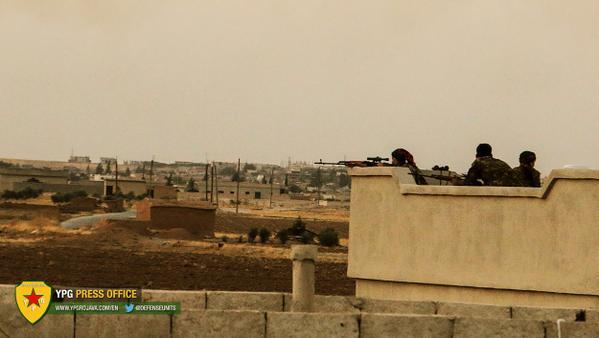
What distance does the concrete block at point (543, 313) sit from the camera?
1223cm

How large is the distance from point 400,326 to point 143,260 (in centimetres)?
3355

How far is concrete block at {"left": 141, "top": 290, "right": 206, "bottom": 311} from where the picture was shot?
1191 centimetres

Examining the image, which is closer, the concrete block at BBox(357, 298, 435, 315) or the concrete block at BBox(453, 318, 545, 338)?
the concrete block at BBox(453, 318, 545, 338)

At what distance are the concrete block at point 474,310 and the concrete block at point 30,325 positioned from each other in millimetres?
3940

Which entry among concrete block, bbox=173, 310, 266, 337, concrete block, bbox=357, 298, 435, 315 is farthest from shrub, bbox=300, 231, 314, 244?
concrete block, bbox=173, 310, 266, 337

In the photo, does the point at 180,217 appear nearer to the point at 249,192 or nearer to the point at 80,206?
the point at 80,206

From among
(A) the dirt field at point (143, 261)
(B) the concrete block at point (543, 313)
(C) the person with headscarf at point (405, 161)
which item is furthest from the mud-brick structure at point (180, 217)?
(B) the concrete block at point (543, 313)

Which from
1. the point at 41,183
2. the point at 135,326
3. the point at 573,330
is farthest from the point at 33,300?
the point at 41,183

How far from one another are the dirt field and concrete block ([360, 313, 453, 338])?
19516mm

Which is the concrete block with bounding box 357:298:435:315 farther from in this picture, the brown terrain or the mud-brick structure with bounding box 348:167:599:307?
the brown terrain

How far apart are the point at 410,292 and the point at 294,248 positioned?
4.60 meters

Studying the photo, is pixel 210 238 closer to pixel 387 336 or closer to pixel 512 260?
pixel 512 260

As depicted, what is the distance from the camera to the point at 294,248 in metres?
11.7

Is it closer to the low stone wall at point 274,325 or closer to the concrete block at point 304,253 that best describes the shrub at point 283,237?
the concrete block at point 304,253
